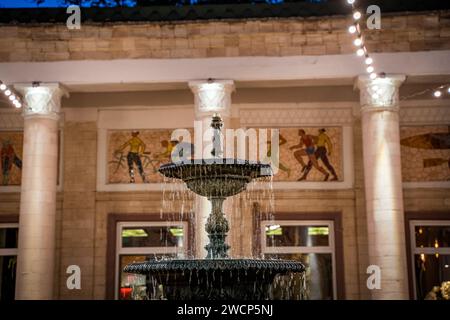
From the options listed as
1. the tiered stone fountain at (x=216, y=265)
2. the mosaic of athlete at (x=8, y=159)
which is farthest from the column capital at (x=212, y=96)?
the mosaic of athlete at (x=8, y=159)

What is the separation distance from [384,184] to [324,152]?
334 centimetres

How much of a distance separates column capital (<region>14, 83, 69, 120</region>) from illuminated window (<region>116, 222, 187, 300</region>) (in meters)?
3.91

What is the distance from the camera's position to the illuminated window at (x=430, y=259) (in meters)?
17.9

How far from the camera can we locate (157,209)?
60.9 ft

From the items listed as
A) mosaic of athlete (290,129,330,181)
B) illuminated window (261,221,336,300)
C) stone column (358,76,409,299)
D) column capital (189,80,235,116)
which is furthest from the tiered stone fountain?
mosaic of athlete (290,129,330,181)

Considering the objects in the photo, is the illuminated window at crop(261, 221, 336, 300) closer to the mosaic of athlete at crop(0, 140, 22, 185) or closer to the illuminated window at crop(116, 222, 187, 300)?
the illuminated window at crop(116, 222, 187, 300)

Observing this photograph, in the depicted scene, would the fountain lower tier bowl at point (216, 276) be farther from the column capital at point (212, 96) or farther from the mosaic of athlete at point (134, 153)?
the mosaic of athlete at point (134, 153)

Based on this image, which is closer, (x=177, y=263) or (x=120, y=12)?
(x=177, y=263)

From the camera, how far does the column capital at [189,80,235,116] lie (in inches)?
624

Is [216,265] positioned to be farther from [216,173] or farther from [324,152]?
[324,152]
